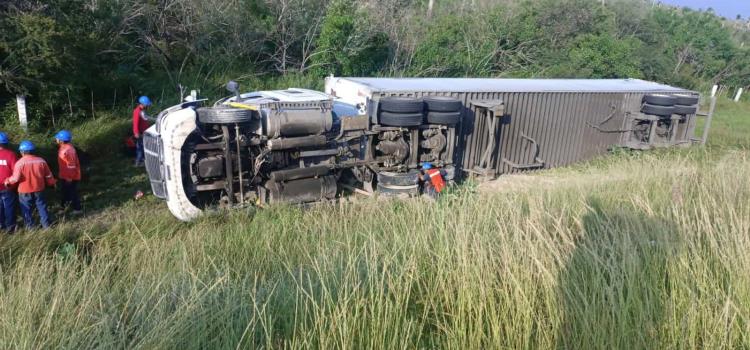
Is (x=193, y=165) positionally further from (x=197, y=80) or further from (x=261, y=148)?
(x=197, y=80)

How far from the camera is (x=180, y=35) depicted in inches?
547

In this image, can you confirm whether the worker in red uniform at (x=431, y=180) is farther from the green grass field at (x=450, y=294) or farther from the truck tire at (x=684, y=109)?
the truck tire at (x=684, y=109)

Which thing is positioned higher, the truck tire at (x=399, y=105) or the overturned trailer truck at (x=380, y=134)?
the truck tire at (x=399, y=105)

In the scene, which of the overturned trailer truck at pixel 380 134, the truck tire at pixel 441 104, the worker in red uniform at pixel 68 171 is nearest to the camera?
the overturned trailer truck at pixel 380 134

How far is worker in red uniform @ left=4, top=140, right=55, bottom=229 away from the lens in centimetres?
648

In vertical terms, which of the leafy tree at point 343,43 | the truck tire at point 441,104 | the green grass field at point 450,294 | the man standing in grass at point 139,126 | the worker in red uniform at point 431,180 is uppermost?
the leafy tree at point 343,43

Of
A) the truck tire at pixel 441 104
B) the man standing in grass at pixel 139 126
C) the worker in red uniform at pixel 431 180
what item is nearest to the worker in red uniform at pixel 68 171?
the man standing in grass at pixel 139 126

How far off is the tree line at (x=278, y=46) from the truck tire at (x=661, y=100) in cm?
667

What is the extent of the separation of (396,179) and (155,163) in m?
3.46

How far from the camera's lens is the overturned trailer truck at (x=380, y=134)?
6.59 metres

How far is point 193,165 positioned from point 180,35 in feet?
28.7

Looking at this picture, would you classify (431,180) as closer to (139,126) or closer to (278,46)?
(139,126)

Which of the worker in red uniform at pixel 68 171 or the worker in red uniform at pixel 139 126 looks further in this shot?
the worker in red uniform at pixel 139 126

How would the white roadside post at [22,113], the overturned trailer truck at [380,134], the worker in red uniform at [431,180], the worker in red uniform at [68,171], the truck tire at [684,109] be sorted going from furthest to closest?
the truck tire at [684,109], the white roadside post at [22,113], the worker in red uniform at [431,180], the worker in red uniform at [68,171], the overturned trailer truck at [380,134]
